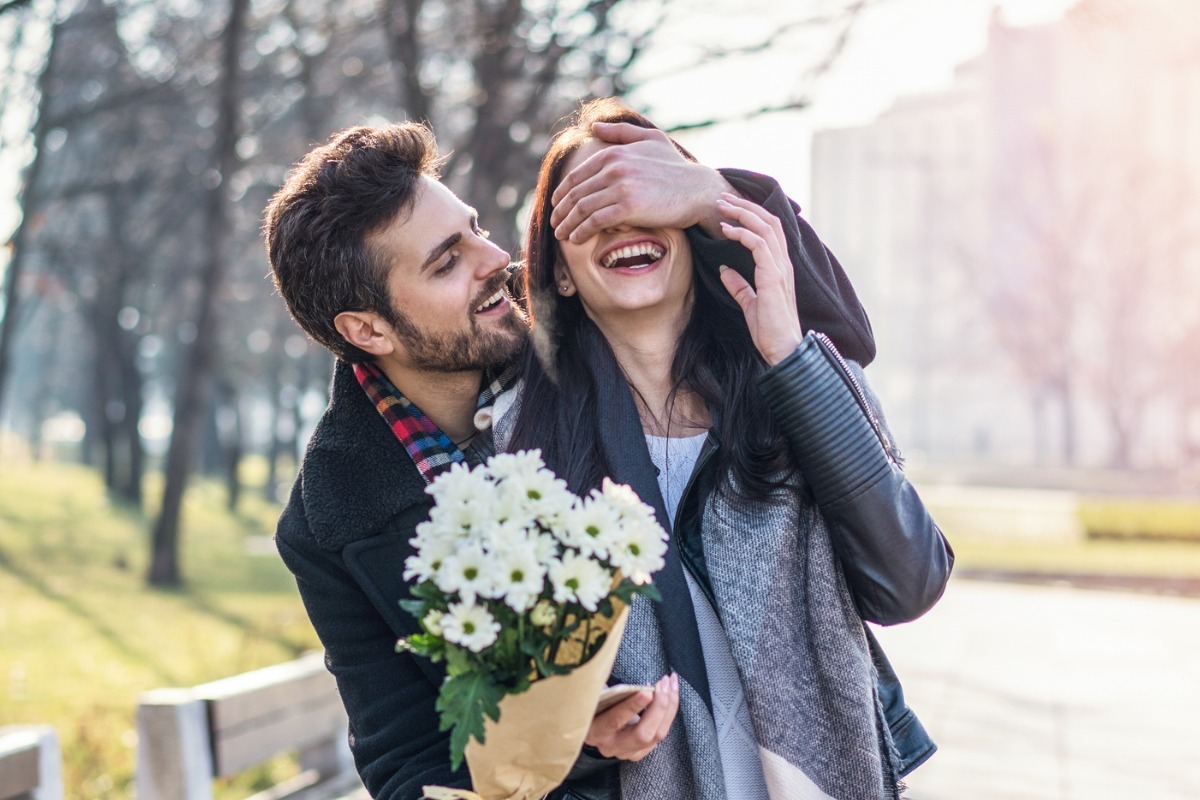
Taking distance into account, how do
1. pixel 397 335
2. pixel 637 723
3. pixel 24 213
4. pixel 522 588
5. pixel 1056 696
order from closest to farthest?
pixel 522 588 < pixel 637 723 < pixel 397 335 < pixel 1056 696 < pixel 24 213

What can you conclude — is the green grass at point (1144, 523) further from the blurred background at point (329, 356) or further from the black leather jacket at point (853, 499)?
the black leather jacket at point (853, 499)

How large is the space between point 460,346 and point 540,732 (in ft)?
3.17

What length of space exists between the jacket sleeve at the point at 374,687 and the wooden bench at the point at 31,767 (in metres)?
2.04

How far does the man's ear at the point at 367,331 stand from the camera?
101 inches

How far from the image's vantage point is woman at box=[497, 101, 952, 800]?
83.8 inches

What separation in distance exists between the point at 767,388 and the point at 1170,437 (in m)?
60.4

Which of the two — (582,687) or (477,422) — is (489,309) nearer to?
(477,422)

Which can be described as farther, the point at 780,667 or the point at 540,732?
the point at 780,667

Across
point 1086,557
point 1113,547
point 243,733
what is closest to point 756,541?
point 243,733

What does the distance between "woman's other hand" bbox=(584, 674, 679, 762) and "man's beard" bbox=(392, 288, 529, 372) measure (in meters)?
0.81

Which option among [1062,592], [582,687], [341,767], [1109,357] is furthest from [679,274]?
[1109,357]

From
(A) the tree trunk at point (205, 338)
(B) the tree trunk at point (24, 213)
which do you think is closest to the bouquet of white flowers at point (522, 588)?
(A) the tree trunk at point (205, 338)

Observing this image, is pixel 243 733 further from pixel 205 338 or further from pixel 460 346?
pixel 205 338

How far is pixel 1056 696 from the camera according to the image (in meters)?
8.43
